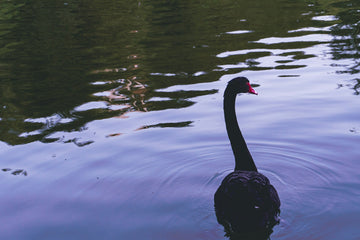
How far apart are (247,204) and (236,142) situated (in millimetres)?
1221

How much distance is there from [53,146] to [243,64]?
5247 millimetres

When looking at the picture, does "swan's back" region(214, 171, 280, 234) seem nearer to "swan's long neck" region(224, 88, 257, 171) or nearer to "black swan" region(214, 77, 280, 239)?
"black swan" region(214, 77, 280, 239)

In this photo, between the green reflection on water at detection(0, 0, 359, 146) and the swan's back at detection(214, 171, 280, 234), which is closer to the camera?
the swan's back at detection(214, 171, 280, 234)

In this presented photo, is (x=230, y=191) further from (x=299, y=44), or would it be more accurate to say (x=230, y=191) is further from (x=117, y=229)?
(x=299, y=44)

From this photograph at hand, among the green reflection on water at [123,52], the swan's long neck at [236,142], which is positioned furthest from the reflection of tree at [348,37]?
the swan's long neck at [236,142]

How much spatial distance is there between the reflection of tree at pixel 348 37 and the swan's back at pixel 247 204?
4.62 meters

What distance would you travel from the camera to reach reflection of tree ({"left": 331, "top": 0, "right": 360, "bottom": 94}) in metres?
10.3

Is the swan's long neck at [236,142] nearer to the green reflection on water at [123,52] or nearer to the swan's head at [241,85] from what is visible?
the swan's head at [241,85]

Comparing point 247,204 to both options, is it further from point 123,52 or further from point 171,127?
point 123,52

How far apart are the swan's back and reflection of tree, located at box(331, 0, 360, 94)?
4621 mm

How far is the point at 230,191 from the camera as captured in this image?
177 inches

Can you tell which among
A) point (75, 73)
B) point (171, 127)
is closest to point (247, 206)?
point (171, 127)

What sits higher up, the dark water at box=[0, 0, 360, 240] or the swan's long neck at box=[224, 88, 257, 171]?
the swan's long neck at box=[224, 88, 257, 171]

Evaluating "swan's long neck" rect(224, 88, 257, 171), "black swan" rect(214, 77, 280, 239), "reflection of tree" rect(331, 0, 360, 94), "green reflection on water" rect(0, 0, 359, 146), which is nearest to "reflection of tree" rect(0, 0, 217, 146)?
"green reflection on water" rect(0, 0, 359, 146)
